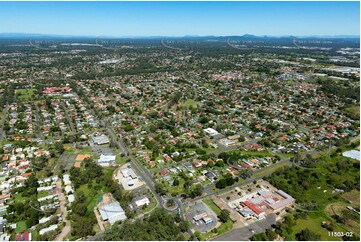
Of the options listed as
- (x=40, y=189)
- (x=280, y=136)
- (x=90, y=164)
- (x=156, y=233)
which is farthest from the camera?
(x=280, y=136)

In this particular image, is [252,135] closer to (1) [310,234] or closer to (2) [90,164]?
(1) [310,234]

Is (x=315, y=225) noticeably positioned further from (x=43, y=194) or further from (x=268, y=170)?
(x=43, y=194)

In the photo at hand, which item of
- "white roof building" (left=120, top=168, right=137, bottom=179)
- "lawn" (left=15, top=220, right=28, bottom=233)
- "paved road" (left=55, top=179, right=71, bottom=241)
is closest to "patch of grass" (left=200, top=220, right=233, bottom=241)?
"white roof building" (left=120, top=168, right=137, bottom=179)

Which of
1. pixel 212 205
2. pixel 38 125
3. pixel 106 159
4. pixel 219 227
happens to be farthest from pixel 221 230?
pixel 38 125

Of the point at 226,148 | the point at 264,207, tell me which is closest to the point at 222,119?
the point at 226,148

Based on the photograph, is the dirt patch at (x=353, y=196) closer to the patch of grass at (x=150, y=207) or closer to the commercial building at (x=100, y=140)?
the patch of grass at (x=150, y=207)

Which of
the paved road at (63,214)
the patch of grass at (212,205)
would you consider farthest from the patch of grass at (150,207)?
the paved road at (63,214)
